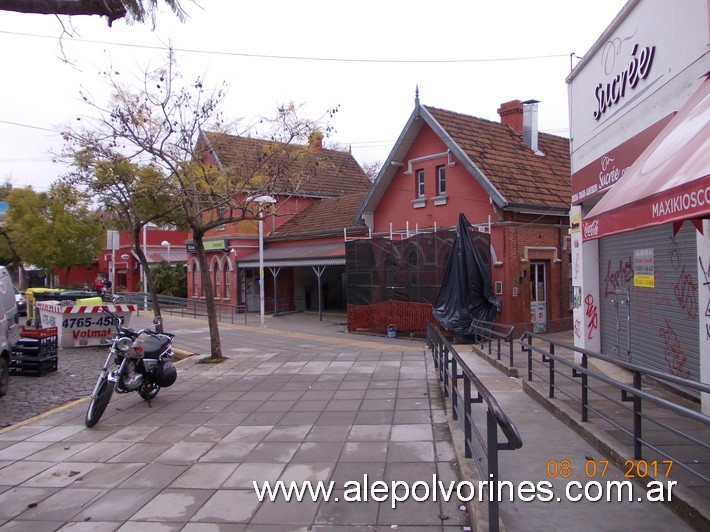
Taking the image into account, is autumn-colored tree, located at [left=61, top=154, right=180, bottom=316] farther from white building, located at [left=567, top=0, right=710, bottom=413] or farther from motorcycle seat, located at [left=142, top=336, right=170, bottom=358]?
white building, located at [left=567, top=0, right=710, bottom=413]

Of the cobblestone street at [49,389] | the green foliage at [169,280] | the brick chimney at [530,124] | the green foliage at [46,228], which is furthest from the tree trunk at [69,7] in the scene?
the green foliage at [169,280]

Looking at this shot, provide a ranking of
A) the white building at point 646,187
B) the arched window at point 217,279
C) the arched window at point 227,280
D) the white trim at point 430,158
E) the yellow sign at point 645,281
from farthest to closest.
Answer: the arched window at point 217,279 → the arched window at point 227,280 → the white trim at point 430,158 → the yellow sign at point 645,281 → the white building at point 646,187

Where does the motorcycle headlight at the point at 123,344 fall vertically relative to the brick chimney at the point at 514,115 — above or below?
below

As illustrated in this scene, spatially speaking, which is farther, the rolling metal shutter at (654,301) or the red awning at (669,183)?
the rolling metal shutter at (654,301)

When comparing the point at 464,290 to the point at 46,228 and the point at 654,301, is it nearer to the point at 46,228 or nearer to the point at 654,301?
the point at 654,301

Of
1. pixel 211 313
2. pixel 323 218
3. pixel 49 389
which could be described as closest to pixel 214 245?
pixel 323 218

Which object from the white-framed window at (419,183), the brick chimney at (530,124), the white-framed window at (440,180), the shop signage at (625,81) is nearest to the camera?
the shop signage at (625,81)

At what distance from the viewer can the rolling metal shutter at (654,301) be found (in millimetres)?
7902

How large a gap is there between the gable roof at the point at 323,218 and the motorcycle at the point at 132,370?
54.5ft

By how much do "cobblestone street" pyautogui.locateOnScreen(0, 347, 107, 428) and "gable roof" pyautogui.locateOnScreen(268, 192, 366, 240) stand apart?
1389 cm

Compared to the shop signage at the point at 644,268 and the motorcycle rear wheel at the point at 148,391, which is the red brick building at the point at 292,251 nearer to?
the motorcycle rear wheel at the point at 148,391

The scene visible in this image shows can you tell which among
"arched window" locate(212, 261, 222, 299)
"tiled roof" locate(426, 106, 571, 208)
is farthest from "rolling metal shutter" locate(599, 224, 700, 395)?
"arched window" locate(212, 261, 222, 299)

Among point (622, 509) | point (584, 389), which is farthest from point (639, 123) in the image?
point (622, 509)

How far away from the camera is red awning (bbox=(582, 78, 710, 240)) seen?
3.91 m
